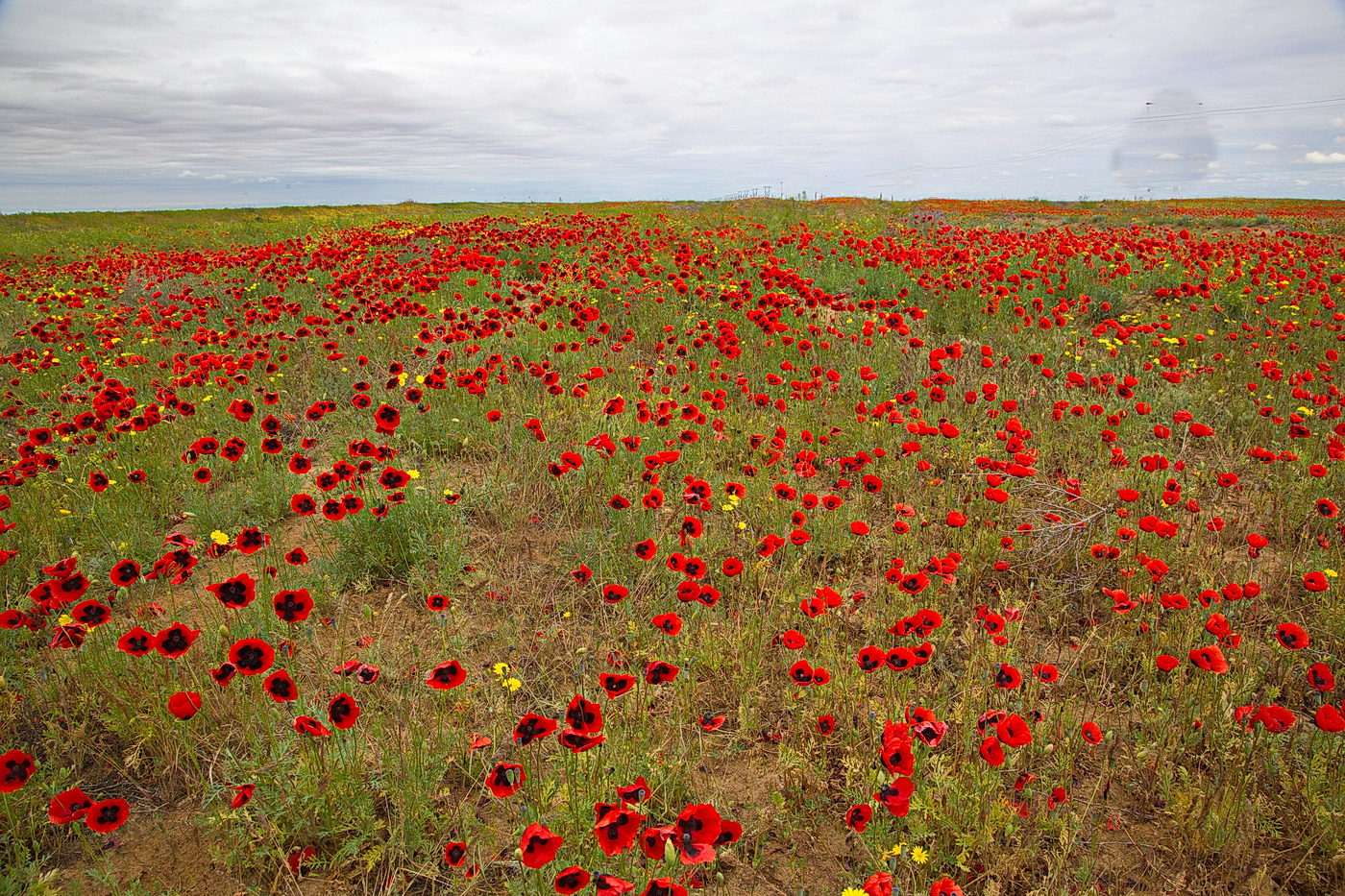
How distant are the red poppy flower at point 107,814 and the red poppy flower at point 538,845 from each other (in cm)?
120

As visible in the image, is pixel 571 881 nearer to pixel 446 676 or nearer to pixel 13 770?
pixel 446 676

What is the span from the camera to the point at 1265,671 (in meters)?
2.89

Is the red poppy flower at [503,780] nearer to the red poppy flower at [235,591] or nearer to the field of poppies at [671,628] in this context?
the field of poppies at [671,628]

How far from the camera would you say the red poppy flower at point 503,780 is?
5.36ft

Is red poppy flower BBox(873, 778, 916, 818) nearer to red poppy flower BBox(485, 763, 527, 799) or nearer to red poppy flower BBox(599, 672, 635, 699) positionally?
red poppy flower BBox(599, 672, 635, 699)

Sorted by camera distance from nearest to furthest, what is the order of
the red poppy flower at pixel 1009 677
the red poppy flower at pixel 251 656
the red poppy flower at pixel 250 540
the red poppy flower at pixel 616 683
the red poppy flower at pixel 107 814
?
the red poppy flower at pixel 107 814 → the red poppy flower at pixel 251 656 → the red poppy flower at pixel 616 683 → the red poppy flower at pixel 1009 677 → the red poppy flower at pixel 250 540

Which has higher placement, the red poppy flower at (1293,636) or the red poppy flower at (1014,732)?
the red poppy flower at (1293,636)

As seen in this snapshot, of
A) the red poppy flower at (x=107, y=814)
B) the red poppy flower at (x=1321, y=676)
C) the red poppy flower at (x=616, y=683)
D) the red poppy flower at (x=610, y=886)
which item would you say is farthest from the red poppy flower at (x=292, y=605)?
the red poppy flower at (x=1321, y=676)

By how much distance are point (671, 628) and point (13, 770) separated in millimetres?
1808

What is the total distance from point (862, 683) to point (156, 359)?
25.3 ft

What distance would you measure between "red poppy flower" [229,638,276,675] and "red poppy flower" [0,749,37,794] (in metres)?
0.49

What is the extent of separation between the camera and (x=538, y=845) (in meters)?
1.44

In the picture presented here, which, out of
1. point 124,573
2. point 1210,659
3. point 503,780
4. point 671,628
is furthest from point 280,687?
point 1210,659

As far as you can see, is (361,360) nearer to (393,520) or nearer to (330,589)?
(393,520)
